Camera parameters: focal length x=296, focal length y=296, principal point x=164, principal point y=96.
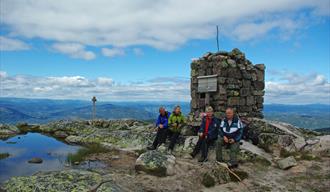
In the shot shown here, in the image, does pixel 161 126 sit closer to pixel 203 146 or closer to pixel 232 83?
pixel 203 146

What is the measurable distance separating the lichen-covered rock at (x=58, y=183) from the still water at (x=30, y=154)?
124cm

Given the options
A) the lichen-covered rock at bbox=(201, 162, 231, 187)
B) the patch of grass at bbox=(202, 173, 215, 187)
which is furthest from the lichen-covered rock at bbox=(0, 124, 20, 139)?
the patch of grass at bbox=(202, 173, 215, 187)

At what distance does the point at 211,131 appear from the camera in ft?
43.8

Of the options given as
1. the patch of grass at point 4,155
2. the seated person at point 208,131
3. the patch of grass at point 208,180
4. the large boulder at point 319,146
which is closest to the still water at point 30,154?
the patch of grass at point 4,155

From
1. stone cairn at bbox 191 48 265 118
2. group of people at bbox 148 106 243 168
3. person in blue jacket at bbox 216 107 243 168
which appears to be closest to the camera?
person in blue jacket at bbox 216 107 243 168

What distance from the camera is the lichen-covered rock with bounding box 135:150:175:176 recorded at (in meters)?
11.1

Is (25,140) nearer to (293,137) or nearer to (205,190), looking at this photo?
(205,190)

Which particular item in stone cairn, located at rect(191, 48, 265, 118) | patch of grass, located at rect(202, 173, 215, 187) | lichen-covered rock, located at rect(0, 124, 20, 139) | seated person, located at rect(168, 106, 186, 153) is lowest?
patch of grass, located at rect(202, 173, 215, 187)

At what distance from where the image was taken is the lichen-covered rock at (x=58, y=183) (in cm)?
869

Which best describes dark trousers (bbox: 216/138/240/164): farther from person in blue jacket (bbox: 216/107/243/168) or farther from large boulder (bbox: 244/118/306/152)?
large boulder (bbox: 244/118/306/152)

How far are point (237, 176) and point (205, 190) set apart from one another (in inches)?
67.4

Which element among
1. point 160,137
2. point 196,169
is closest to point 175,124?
point 160,137

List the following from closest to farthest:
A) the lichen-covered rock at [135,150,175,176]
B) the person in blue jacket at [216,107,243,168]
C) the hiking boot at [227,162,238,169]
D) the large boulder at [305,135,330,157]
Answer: the lichen-covered rock at [135,150,175,176]
the hiking boot at [227,162,238,169]
the person in blue jacket at [216,107,243,168]
the large boulder at [305,135,330,157]

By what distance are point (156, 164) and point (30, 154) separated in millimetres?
6943
